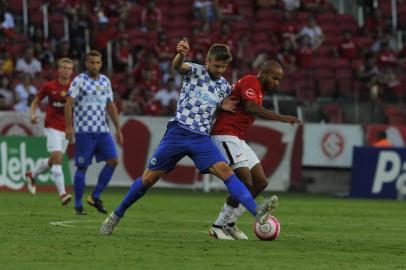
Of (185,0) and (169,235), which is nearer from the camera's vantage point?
(169,235)

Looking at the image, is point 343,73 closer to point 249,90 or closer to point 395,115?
point 395,115

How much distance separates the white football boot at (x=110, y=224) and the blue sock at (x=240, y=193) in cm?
135

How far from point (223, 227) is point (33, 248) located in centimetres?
270

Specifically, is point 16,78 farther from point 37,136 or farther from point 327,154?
point 327,154

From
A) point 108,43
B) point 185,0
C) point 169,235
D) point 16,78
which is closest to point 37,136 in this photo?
point 16,78

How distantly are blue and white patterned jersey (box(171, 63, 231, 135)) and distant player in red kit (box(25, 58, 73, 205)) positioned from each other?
6.73m

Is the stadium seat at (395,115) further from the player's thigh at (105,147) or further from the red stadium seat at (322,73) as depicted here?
the player's thigh at (105,147)

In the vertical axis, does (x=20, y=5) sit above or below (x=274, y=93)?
above

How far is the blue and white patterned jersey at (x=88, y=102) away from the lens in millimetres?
16797

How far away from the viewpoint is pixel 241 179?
12.7m

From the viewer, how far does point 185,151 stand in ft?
39.8

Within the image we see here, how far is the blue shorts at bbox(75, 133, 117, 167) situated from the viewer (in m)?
16.8

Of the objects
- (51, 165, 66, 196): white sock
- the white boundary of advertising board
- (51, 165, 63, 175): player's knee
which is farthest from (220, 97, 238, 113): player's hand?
the white boundary of advertising board

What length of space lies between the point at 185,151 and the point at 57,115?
733 cm
